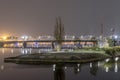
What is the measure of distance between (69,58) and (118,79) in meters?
24.0

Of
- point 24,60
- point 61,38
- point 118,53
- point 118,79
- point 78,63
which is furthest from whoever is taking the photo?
point 61,38

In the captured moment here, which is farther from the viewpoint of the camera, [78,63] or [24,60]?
[24,60]

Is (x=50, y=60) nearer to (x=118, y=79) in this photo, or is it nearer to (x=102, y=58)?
(x=102, y=58)

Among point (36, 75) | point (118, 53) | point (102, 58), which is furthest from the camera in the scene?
point (118, 53)

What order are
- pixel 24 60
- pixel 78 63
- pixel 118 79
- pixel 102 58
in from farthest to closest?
pixel 102 58 < pixel 24 60 < pixel 78 63 < pixel 118 79

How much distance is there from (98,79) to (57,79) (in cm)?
453

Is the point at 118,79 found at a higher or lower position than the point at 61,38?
lower

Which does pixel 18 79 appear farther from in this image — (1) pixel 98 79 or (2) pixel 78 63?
(2) pixel 78 63

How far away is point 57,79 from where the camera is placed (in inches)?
1486

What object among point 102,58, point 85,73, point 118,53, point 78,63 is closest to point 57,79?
point 85,73

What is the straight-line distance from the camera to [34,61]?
Result: 60.9 metres

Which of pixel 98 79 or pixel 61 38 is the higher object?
pixel 61 38

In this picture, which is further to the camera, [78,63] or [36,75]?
[78,63]

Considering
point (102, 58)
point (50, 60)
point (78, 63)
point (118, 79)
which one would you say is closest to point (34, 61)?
point (50, 60)
